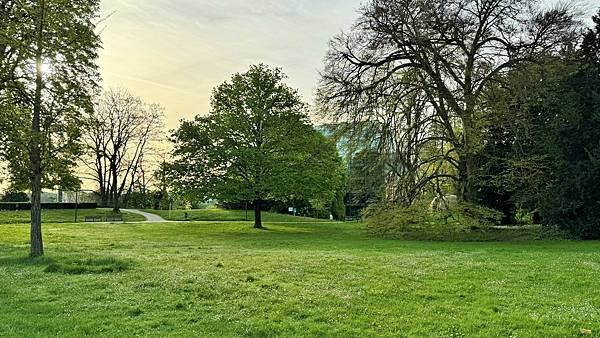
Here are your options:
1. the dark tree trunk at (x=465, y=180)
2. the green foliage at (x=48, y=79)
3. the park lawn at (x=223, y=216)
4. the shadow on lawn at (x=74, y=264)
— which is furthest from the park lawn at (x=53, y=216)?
the dark tree trunk at (x=465, y=180)

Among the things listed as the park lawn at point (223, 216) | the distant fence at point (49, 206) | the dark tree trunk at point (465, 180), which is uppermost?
the dark tree trunk at point (465, 180)

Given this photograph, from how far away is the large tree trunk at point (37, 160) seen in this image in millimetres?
14797

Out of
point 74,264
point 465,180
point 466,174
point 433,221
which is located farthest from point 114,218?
point 74,264

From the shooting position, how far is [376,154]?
79.4 ft

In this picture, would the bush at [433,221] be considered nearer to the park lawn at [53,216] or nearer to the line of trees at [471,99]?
the line of trees at [471,99]

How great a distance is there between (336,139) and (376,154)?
7.36 ft

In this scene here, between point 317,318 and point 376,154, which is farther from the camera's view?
point 376,154

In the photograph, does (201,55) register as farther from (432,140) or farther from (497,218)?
(497,218)

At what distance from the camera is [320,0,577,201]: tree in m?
22.2

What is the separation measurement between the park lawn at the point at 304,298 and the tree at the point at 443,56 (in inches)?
463

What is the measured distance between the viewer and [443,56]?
2373 centimetres

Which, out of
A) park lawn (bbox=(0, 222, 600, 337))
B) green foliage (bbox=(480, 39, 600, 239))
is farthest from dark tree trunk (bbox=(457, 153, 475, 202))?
park lawn (bbox=(0, 222, 600, 337))

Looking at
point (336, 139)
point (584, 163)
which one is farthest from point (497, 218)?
point (336, 139)

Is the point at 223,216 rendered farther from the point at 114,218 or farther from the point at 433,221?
the point at 433,221
